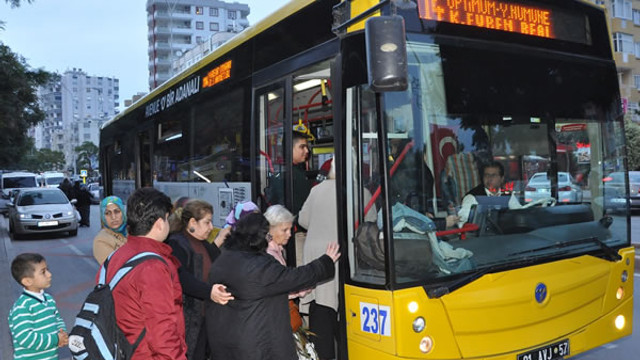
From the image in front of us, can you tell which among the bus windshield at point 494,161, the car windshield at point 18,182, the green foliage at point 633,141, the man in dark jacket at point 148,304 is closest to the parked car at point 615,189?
the bus windshield at point 494,161

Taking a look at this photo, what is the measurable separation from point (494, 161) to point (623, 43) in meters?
44.2

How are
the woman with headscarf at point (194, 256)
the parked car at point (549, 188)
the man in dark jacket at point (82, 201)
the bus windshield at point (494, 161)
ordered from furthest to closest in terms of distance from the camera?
1. the man in dark jacket at point (82, 201)
2. the parked car at point (549, 188)
3. the woman with headscarf at point (194, 256)
4. the bus windshield at point (494, 161)

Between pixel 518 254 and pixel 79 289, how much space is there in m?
8.13

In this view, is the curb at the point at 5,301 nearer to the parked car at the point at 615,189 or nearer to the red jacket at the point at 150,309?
the red jacket at the point at 150,309

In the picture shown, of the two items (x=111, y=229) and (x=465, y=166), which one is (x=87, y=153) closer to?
(x=111, y=229)

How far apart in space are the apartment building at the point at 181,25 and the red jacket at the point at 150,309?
9776 cm

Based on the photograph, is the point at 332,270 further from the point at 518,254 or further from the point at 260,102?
the point at 260,102

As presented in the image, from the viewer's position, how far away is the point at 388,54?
3170 millimetres

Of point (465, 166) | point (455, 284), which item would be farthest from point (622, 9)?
point (455, 284)

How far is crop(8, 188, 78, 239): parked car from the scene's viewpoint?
17516mm

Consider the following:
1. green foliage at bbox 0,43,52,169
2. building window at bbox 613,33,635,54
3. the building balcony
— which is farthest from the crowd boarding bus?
building window at bbox 613,33,635,54

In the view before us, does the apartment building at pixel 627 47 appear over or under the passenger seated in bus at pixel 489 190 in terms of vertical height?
over

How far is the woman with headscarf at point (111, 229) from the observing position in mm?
4688

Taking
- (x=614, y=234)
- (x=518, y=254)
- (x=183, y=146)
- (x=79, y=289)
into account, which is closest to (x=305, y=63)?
(x=518, y=254)
